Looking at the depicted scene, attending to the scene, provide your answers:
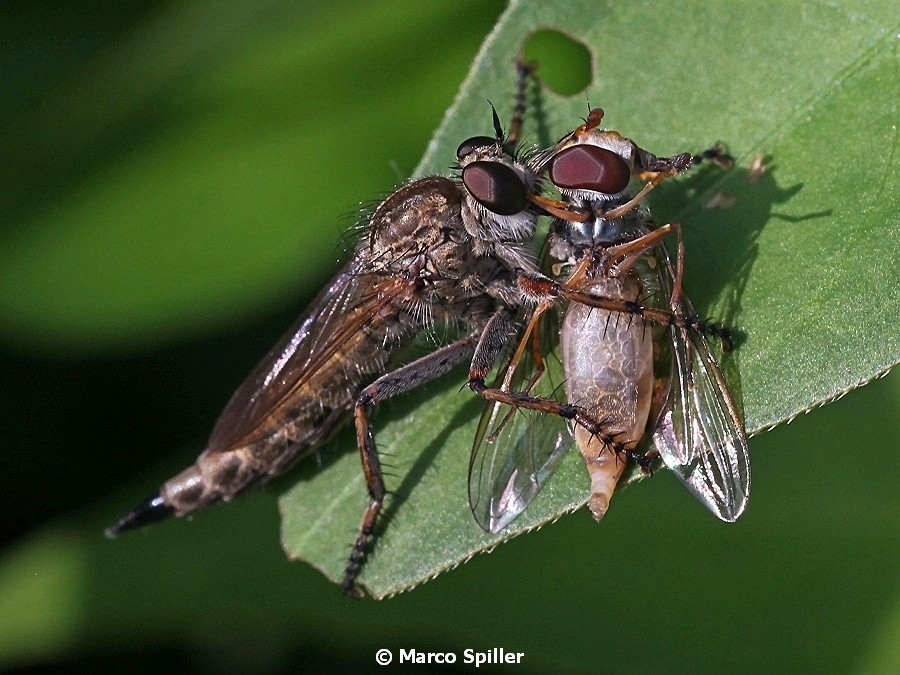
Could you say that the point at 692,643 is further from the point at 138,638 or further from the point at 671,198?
the point at 138,638

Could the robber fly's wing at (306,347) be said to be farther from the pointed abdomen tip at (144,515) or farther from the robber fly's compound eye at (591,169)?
the robber fly's compound eye at (591,169)

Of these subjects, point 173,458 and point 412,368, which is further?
point 173,458

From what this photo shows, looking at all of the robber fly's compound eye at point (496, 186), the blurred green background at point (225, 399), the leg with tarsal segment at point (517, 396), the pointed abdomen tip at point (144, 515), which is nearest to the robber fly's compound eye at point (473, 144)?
the robber fly's compound eye at point (496, 186)

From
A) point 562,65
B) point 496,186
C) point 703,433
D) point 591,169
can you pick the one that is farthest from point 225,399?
point 703,433

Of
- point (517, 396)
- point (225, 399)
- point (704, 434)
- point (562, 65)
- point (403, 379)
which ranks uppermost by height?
point (562, 65)

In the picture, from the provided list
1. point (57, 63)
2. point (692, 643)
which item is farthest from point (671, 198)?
point (57, 63)

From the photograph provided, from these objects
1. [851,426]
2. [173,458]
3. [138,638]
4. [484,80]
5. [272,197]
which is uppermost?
[272,197]

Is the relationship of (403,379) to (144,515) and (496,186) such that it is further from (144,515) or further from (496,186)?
(144,515)
